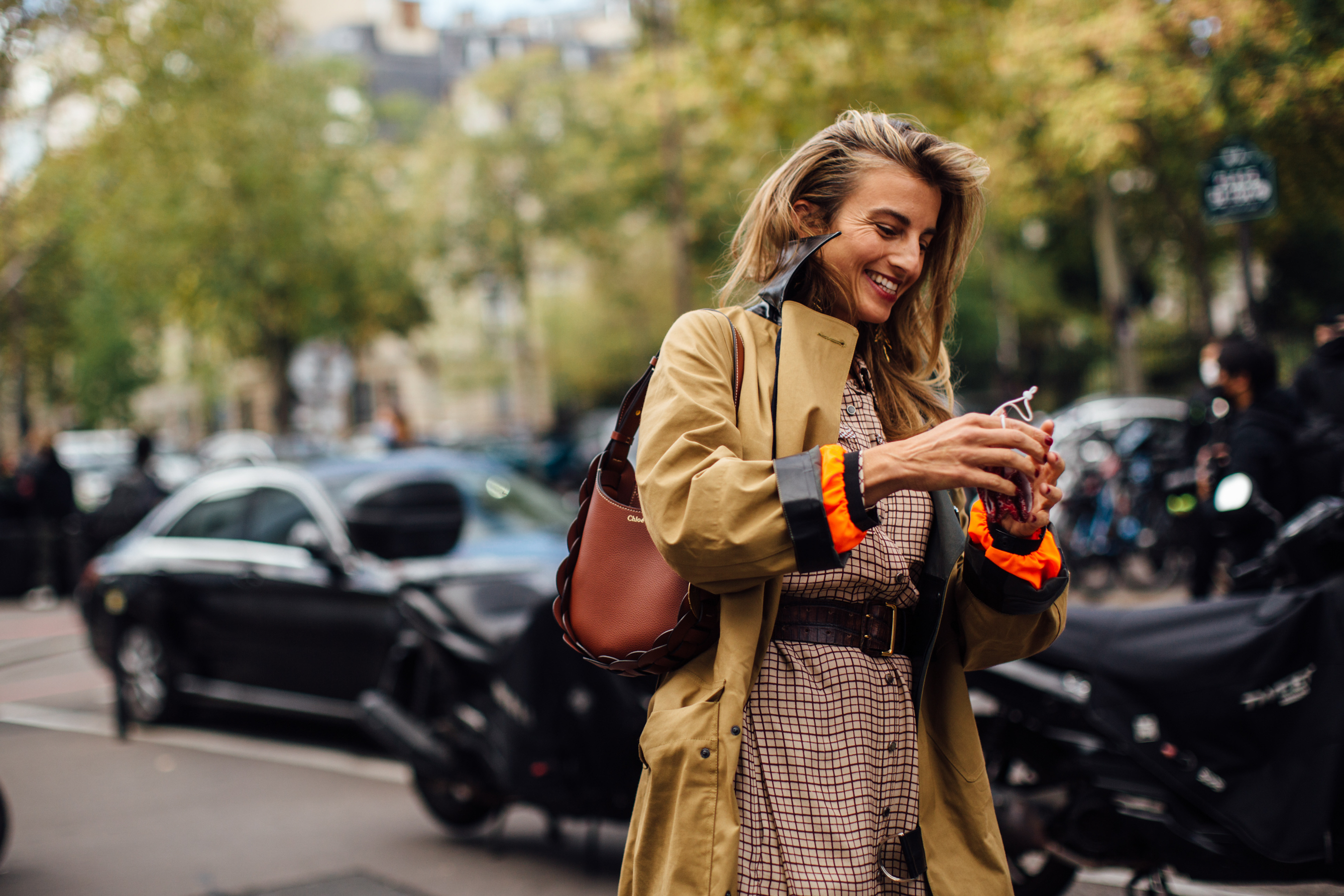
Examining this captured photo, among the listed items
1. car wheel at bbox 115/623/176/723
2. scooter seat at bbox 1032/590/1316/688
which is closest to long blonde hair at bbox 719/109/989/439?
scooter seat at bbox 1032/590/1316/688

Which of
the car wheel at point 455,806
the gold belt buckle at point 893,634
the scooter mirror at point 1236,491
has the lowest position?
the car wheel at point 455,806

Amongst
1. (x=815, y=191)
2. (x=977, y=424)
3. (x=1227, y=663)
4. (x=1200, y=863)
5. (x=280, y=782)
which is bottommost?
(x=280, y=782)

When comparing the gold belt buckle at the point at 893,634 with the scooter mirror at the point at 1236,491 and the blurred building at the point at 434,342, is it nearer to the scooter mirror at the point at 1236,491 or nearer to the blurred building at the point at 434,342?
the scooter mirror at the point at 1236,491

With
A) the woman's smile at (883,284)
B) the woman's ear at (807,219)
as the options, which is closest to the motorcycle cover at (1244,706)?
the woman's smile at (883,284)

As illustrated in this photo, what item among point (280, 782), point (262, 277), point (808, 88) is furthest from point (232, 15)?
point (280, 782)

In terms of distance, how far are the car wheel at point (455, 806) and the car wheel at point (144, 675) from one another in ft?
10.6

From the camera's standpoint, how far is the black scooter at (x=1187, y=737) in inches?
127

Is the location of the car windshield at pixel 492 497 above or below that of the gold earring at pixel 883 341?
below

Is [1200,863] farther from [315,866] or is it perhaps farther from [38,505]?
[38,505]

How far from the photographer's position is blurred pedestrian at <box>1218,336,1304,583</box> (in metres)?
5.47

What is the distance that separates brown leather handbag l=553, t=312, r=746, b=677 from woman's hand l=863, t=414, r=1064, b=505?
0.31 m

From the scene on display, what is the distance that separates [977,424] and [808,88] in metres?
Result: 12.7

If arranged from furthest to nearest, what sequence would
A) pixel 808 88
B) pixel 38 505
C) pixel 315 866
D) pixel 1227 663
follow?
pixel 38 505 < pixel 808 88 < pixel 315 866 < pixel 1227 663

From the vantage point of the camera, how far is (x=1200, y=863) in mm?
3395
